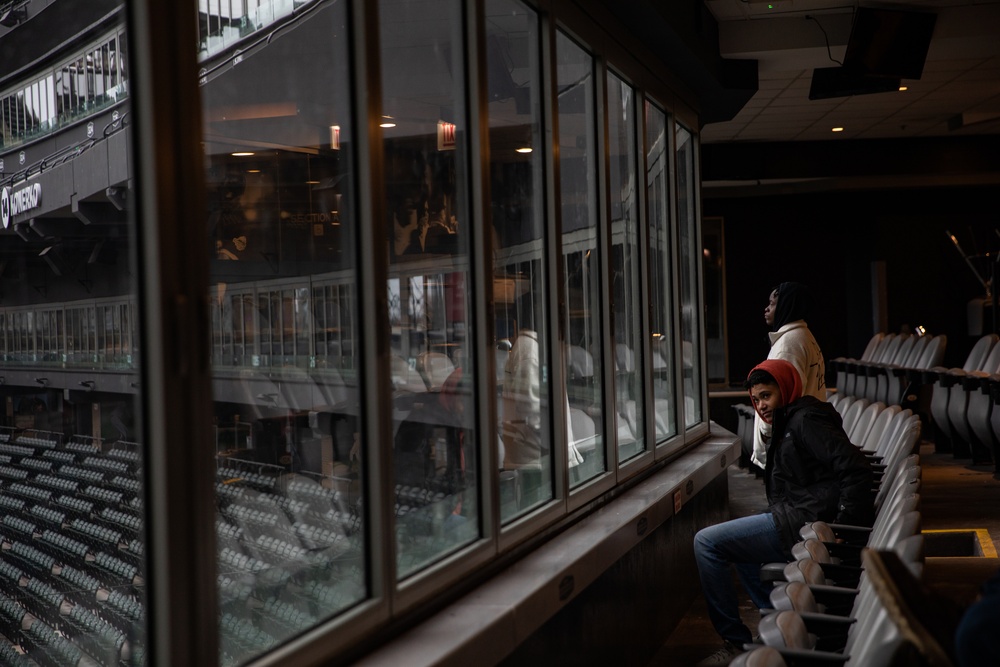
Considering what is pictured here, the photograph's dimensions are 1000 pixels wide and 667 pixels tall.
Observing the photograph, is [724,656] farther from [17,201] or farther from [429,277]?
[17,201]

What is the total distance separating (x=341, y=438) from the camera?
2.65 m

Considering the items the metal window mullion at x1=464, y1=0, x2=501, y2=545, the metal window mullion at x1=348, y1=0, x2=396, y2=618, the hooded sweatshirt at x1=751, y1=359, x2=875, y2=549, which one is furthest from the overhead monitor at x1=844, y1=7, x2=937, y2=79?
the metal window mullion at x1=348, y1=0, x2=396, y2=618

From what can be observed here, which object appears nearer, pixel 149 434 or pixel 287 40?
pixel 149 434

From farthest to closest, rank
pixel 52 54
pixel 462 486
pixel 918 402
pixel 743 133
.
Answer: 1. pixel 743 133
2. pixel 918 402
3. pixel 52 54
4. pixel 462 486

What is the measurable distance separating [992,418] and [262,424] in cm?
620

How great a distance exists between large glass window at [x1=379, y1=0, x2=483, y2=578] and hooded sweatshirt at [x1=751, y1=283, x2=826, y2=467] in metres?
2.43

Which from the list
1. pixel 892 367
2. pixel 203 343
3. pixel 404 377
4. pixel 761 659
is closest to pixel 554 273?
pixel 404 377

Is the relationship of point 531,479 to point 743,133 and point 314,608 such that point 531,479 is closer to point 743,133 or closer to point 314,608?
point 314,608

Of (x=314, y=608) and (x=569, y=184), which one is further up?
(x=569, y=184)

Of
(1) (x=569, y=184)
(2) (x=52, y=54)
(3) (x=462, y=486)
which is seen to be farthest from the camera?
(2) (x=52, y=54)

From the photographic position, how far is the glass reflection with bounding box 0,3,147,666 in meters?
4.20

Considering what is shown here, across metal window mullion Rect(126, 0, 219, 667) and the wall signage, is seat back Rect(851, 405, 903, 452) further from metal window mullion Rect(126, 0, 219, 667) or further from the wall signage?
the wall signage

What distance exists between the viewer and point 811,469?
12.6ft

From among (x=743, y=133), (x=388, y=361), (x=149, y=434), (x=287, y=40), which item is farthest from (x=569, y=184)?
(x=743, y=133)
